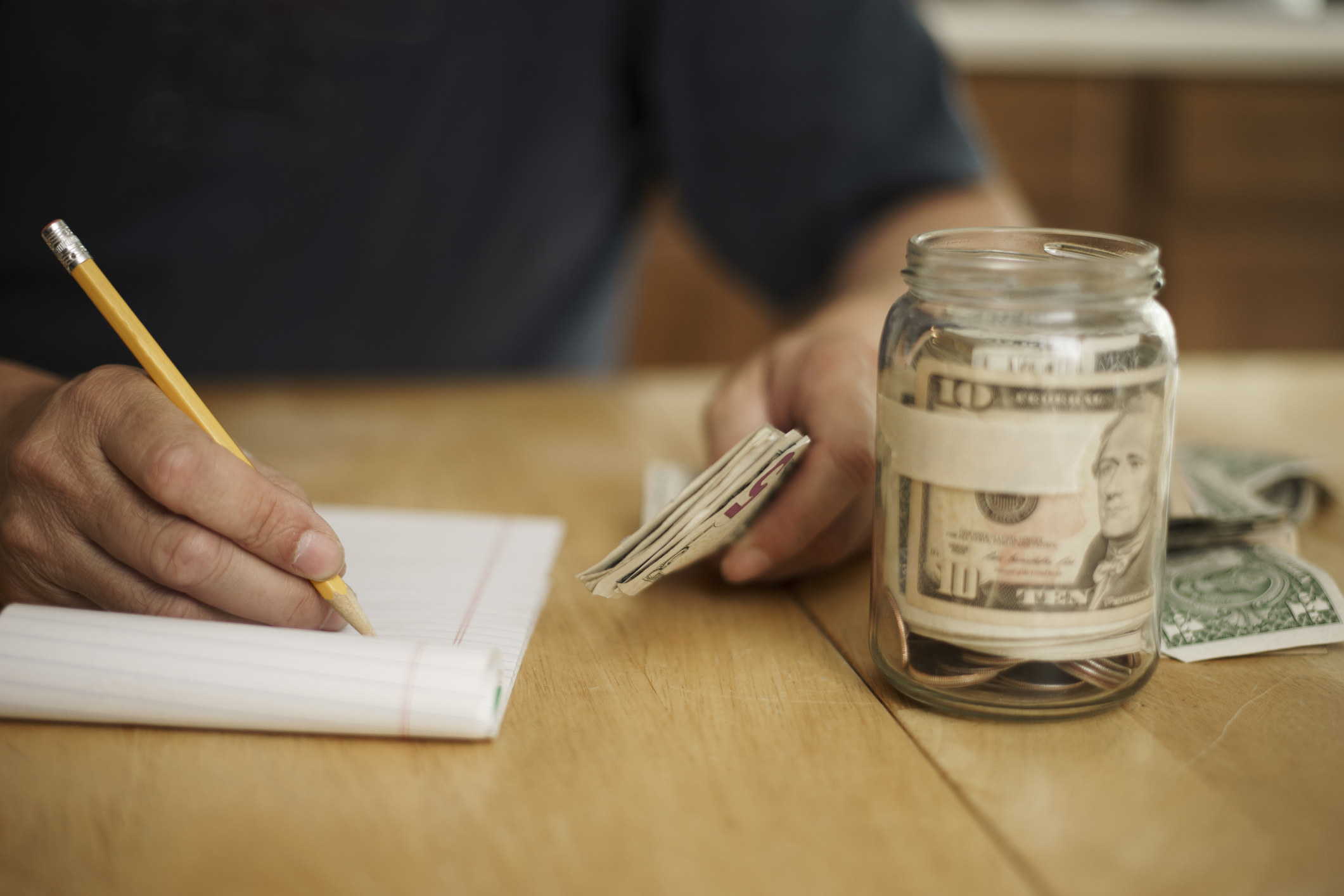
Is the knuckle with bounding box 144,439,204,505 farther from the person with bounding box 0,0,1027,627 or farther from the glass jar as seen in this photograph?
the person with bounding box 0,0,1027,627

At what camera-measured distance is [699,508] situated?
45 centimetres

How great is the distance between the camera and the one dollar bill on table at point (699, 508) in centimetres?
44

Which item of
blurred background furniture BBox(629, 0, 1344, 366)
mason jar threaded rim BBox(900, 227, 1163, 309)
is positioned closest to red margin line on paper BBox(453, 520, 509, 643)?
mason jar threaded rim BBox(900, 227, 1163, 309)

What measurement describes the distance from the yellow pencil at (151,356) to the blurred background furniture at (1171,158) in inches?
82.2

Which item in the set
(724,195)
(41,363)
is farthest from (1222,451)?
(41,363)

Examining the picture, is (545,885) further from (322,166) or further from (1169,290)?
(1169,290)

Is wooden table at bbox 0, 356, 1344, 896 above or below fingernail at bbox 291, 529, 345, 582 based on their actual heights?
below

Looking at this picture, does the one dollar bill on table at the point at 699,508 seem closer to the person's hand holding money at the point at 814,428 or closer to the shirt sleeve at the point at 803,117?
the person's hand holding money at the point at 814,428

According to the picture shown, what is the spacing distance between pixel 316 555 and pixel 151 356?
0.12m

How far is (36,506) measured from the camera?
0.46 metres

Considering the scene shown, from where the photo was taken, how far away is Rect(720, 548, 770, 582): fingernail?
0.54 m

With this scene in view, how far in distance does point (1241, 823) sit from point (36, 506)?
520mm

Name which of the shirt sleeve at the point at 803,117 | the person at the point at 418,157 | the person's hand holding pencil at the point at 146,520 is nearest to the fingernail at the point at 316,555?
the person's hand holding pencil at the point at 146,520

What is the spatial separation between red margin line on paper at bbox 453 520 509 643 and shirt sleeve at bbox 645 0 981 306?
60 cm
